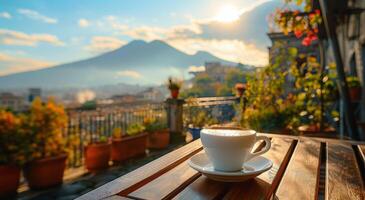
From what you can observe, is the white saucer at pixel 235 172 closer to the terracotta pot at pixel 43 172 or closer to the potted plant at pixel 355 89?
the terracotta pot at pixel 43 172

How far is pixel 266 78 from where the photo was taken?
4090 mm

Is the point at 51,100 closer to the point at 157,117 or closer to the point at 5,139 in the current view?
the point at 5,139

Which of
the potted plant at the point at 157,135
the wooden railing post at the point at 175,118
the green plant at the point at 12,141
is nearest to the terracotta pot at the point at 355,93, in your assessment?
the wooden railing post at the point at 175,118

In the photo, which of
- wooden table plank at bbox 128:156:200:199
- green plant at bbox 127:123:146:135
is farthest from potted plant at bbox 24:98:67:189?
wooden table plank at bbox 128:156:200:199

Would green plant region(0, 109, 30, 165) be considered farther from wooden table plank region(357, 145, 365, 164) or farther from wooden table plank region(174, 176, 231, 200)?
wooden table plank region(357, 145, 365, 164)

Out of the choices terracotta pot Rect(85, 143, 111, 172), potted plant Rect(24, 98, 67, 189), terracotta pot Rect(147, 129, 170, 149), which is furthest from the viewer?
terracotta pot Rect(147, 129, 170, 149)

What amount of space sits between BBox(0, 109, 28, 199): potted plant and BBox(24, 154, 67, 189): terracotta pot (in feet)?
0.46

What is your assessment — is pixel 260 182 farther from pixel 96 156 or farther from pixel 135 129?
pixel 135 129

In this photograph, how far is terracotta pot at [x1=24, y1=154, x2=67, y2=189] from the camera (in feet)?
8.86

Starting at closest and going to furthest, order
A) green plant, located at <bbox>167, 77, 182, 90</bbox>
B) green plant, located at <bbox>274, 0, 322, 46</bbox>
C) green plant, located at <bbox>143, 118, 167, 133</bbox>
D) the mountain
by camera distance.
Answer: green plant, located at <bbox>274, 0, 322, 46</bbox> < green plant, located at <bbox>143, 118, 167, 133</bbox> < green plant, located at <bbox>167, 77, 182, 90</bbox> < the mountain

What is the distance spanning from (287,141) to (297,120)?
8.78ft

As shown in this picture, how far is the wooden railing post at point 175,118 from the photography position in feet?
17.5

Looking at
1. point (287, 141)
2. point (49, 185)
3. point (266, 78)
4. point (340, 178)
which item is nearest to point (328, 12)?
point (266, 78)

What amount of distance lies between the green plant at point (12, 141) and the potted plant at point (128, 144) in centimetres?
137
